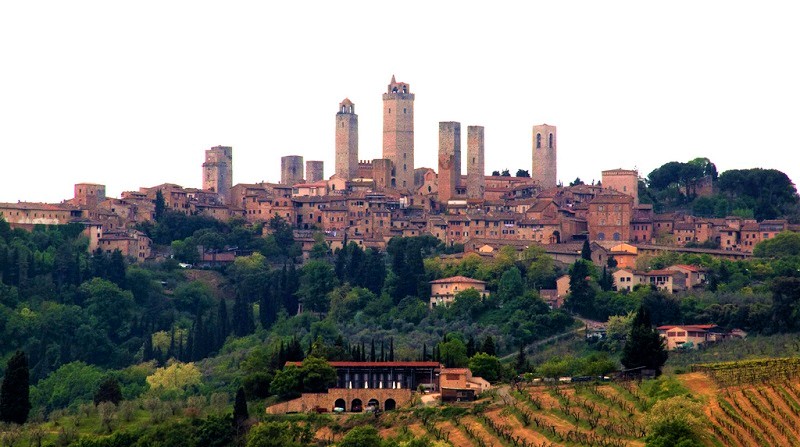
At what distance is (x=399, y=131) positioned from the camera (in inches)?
4186

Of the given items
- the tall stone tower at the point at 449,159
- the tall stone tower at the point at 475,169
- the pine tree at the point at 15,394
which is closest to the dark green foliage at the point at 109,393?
the pine tree at the point at 15,394

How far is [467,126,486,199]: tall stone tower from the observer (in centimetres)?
10369

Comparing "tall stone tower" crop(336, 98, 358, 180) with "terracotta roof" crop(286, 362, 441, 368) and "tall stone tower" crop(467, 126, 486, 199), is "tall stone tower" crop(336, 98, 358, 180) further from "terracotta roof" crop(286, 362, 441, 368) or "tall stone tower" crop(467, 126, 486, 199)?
"terracotta roof" crop(286, 362, 441, 368)

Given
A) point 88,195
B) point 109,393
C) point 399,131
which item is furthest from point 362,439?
point 399,131

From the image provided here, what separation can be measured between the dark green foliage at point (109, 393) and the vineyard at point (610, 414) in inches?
505

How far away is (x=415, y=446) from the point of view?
5262 centimetres

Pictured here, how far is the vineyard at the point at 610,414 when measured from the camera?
52562 millimetres

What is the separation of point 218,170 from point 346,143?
7.74 meters

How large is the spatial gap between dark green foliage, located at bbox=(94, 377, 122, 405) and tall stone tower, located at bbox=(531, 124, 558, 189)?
42324 mm

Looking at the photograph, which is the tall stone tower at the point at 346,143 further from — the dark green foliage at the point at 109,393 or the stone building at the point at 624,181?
the dark green foliage at the point at 109,393

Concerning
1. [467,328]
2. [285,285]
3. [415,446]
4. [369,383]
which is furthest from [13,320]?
[415,446]

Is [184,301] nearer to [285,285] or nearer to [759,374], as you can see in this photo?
[285,285]

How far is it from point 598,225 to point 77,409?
3232cm

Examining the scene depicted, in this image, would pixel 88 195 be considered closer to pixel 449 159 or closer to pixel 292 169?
pixel 292 169
